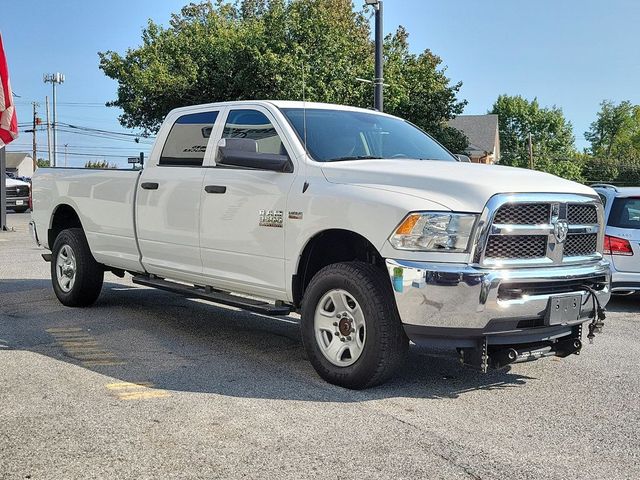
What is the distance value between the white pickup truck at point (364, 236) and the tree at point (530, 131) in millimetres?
86504

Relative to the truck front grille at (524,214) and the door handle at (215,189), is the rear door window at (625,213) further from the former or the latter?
the door handle at (215,189)

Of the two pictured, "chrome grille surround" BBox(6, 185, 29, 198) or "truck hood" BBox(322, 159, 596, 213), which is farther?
"chrome grille surround" BBox(6, 185, 29, 198)

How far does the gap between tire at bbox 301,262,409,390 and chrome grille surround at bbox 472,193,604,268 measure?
2.36 ft

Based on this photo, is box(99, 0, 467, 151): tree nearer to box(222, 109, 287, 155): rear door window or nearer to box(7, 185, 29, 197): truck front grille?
box(7, 185, 29, 197): truck front grille

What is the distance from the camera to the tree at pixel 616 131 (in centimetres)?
10369

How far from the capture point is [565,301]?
15.8ft

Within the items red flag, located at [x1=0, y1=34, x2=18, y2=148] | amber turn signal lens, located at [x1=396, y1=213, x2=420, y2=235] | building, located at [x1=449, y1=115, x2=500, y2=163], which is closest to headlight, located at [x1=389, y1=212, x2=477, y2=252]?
amber turn signal lens, located at [x1=396, y1=213, x2=420, y2=235]

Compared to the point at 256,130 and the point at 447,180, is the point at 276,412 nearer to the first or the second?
the point at 447,180

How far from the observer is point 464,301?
4.48m

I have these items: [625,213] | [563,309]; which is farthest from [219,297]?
[625,213]

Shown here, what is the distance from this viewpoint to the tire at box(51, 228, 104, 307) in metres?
7.93

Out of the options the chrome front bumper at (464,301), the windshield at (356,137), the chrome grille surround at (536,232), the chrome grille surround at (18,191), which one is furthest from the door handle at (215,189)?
the chrome grille surround at (18,191)

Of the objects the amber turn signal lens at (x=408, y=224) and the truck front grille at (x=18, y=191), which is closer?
the amber turn signal lens at (x=408, y=224)

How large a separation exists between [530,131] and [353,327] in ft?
305
